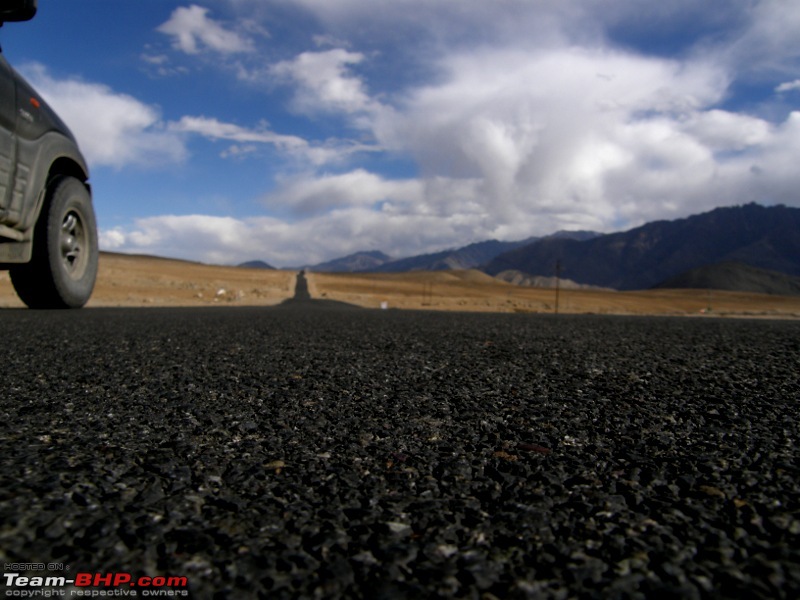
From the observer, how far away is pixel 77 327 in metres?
5.67

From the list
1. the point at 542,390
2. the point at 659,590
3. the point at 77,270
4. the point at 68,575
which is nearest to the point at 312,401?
the point at 542,390

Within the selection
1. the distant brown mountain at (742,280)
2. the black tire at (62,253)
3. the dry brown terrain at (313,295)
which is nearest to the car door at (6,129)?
the black tire at (62,253)

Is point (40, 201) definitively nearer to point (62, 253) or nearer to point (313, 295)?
point (62, 253)

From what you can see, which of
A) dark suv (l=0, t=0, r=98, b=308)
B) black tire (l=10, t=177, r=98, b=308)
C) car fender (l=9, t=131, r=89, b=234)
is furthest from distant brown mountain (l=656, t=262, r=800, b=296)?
car fender (l=9, t=131, r=89, b=234)

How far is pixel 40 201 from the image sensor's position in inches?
237

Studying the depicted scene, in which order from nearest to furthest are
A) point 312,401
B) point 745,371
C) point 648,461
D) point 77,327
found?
point 648,461 → point 312,401 → point 745,371 → point 77,327

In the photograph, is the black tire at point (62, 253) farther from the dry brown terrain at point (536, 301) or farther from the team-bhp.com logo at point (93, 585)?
the dry brown terrain at point (536, 301)

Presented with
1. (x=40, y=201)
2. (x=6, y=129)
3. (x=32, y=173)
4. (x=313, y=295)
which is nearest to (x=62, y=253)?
(x=40, y=201)

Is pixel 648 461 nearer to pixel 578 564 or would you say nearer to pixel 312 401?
pixel 578 564

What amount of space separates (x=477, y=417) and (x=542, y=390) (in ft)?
2.49

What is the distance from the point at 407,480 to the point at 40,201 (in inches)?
251

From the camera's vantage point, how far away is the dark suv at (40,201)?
5.04m

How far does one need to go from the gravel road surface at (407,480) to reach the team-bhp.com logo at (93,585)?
1.2 inches

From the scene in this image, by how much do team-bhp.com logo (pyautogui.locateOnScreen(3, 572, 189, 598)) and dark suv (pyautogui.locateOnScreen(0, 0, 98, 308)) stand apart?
15.9ft
